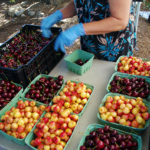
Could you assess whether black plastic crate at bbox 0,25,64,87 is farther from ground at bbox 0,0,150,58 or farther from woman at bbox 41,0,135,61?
ground at bbox 0,0,150,58

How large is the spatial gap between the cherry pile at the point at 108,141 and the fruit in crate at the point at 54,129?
0.17 m

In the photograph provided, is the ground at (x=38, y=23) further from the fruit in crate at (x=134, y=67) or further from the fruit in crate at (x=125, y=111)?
the fruit in crate at (x=125, y=111)

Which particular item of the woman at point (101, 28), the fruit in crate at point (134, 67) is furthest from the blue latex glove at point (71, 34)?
the fruit in crate at point (134, 67)

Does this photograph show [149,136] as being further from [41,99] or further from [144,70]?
[41,99]

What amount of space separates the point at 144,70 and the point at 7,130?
1.40m

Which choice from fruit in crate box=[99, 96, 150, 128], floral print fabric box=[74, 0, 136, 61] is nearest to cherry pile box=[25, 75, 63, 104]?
fruit in crate box=[99, 96, 150, 128]

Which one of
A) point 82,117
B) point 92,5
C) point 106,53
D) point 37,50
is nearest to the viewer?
point 82,117

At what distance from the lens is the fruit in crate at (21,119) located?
52.4 inches

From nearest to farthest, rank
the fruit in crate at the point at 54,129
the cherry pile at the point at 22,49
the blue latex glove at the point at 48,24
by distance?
the fruit in crate at the point at 54,129
the cherry pile at the point at 22,49
the blue latex glove at the point at 48,24

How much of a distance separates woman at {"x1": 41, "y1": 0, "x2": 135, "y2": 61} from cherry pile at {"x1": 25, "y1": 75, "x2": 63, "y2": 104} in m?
0.36

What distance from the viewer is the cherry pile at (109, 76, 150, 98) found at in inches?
59.1

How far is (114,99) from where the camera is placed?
1.47 metres

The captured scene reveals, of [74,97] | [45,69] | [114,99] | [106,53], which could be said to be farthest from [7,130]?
[106,53]

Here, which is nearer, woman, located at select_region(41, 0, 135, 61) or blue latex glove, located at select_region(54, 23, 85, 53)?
woman, located at select_region(41, 0, 135, 61)
